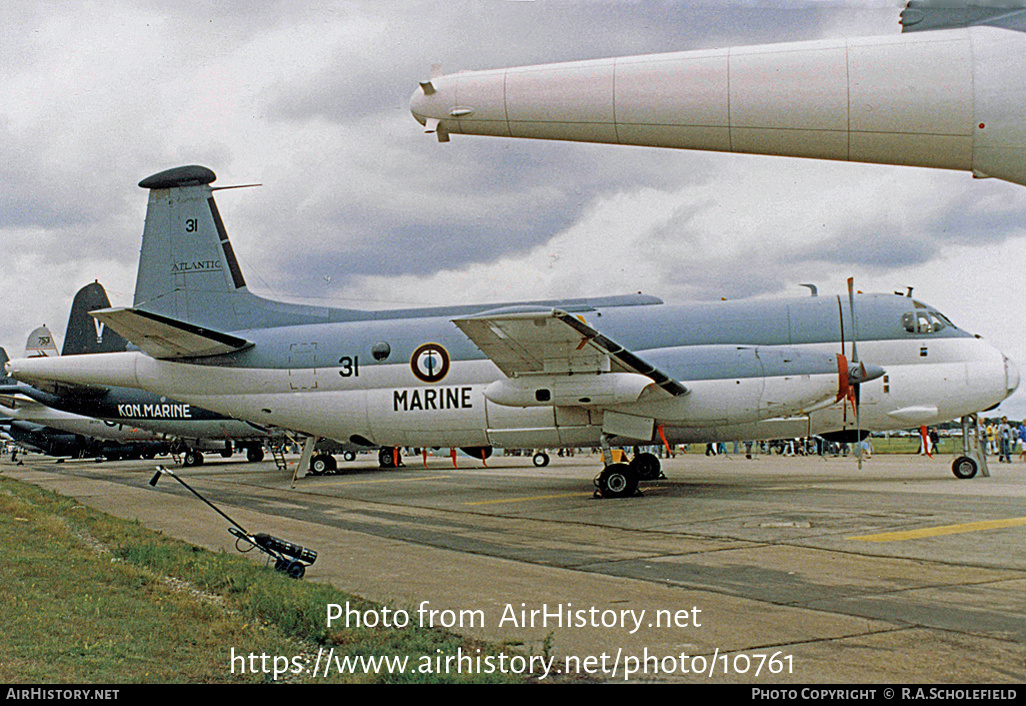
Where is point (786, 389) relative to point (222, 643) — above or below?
above

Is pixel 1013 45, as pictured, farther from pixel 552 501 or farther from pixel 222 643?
pixel 552 501

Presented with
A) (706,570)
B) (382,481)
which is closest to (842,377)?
(706,570)

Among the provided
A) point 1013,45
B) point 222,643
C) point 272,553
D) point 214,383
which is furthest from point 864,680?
point 214,383

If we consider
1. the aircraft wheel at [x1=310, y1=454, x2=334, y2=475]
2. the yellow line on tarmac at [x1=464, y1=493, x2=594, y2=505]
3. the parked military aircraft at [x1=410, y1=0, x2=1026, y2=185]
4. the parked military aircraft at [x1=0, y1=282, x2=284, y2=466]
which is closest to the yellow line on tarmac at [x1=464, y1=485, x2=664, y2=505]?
the yellow line on tarmac at [x1=464, y1=493, x2=594, y2=505]

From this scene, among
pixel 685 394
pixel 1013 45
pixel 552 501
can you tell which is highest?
pixel 1013 45

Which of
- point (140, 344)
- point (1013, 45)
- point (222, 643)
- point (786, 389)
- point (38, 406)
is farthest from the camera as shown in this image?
point (38, 406)

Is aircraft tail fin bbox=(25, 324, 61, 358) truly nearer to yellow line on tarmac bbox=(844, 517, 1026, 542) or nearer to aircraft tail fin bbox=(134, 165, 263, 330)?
aircraft tail fin bbox=(134, 165, 263, 330)

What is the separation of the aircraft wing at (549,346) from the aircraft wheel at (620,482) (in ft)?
6.56

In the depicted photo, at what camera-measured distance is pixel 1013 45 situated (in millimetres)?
2930

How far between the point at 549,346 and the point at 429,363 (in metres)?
4.67

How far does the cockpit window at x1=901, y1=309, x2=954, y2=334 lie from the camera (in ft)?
55.5

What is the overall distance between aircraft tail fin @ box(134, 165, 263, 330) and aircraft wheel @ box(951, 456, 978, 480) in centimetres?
1841
